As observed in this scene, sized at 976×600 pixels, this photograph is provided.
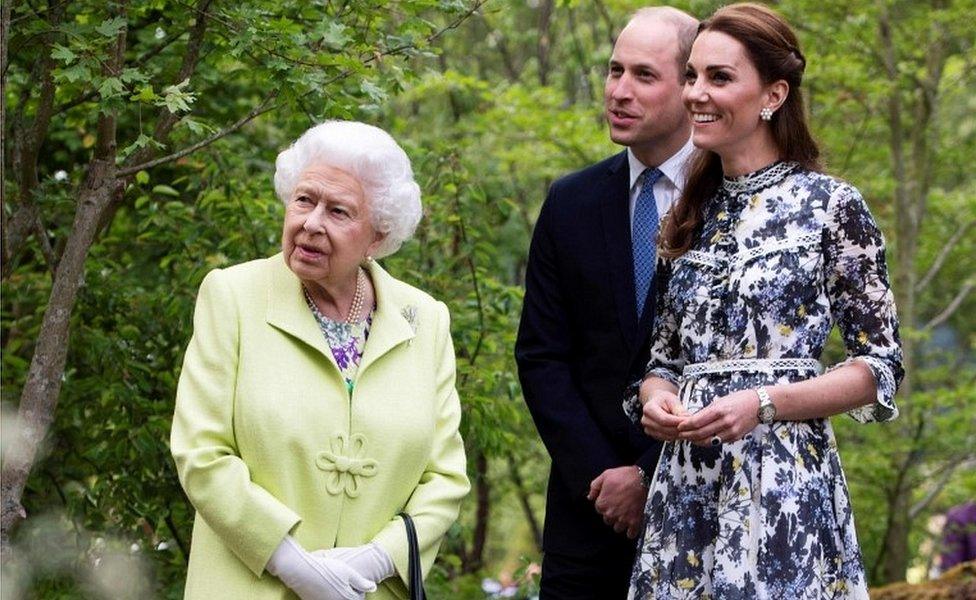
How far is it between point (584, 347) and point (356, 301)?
687mm

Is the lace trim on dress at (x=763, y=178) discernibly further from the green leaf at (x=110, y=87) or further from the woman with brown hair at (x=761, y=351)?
the green leaf at (x=110, y=87)

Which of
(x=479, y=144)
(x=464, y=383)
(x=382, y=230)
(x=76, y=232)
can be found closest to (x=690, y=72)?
(x=382, y=230)

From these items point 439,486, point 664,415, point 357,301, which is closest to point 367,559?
point 439,486

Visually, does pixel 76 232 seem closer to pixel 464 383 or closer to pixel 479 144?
pixel 464 383

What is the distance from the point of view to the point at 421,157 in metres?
5.57

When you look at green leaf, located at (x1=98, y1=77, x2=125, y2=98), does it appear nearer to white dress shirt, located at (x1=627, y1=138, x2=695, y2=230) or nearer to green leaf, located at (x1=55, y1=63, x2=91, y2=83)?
green leaf, located at (x1=55, y1=63, x2=91, y2=83)

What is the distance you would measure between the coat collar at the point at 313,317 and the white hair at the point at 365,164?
0.16 metres

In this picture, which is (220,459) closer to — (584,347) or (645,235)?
(584,347)

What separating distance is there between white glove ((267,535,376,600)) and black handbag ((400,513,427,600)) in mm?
158

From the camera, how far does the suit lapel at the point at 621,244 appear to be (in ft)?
11.9

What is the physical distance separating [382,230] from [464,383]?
1958mm

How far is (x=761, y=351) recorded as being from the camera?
123 inches

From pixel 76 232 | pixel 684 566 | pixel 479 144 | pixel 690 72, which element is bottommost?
pixel 684 566

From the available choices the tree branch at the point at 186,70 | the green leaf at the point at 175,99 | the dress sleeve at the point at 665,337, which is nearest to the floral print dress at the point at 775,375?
the dress sleeve at the point at 665,337
